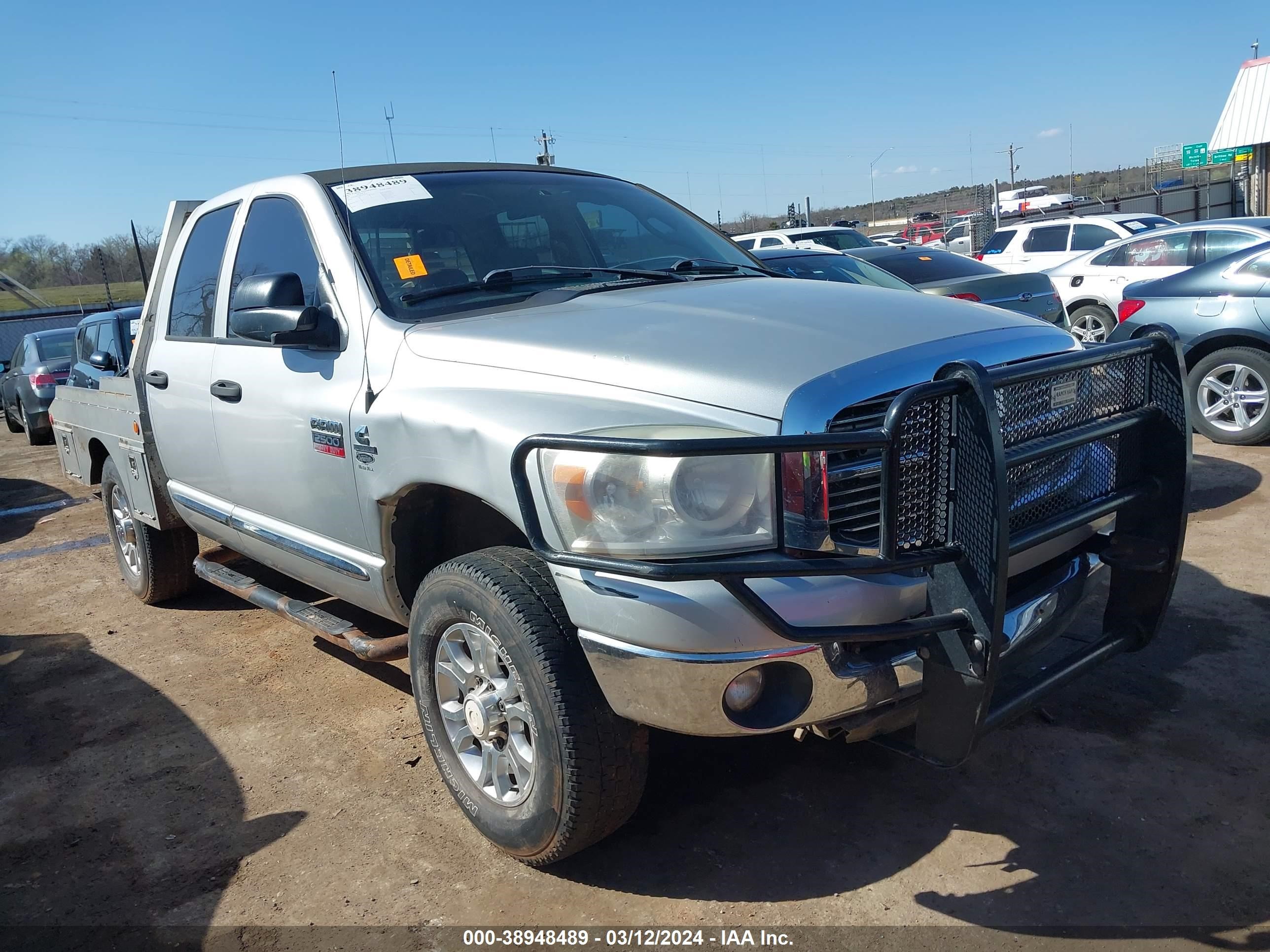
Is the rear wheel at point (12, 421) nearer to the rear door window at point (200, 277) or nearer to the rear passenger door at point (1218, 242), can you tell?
the rear door window at point (200, 277)

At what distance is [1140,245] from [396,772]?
10.3 m

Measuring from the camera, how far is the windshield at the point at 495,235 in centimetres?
341

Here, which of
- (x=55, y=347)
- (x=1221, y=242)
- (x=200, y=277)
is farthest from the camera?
(x=55, y=347)

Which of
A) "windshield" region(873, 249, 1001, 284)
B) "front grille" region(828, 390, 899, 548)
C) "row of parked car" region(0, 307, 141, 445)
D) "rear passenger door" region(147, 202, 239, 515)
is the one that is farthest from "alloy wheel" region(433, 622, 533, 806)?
"row of parked car" region(0, 307, 141, 445)

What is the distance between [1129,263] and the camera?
35.7 feet

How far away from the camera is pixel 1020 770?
3.29 metres

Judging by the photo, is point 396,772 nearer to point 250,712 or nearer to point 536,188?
point 250,712

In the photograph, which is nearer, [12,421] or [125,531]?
[125,531]

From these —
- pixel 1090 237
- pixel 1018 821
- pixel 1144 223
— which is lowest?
pixel 1018 821

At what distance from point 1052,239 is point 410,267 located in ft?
49.1

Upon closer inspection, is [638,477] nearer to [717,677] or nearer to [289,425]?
[717,677]

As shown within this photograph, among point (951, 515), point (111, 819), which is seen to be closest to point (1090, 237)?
point (951, 515)

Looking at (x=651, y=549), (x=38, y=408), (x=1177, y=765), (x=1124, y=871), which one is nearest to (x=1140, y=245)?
(x=1177, y=765)

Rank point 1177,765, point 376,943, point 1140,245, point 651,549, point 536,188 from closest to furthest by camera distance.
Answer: point 651,549 < point 376,943 < point 1177,765 < point 536,188 < point 1140,245
